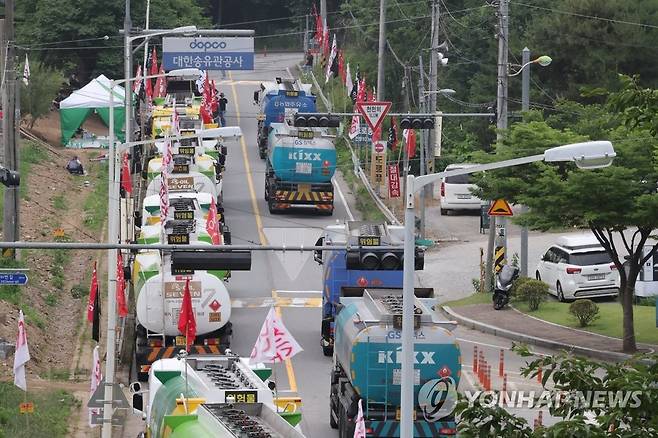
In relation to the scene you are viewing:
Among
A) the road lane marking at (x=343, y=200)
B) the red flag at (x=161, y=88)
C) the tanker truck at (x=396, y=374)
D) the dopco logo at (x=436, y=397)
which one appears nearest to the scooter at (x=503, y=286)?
the road lane marking at (x=343, y=200)

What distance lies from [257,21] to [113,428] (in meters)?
84.4

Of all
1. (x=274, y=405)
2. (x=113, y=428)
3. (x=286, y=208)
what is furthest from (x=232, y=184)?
(x=274, y=405)

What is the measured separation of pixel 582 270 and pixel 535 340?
5.28 metres

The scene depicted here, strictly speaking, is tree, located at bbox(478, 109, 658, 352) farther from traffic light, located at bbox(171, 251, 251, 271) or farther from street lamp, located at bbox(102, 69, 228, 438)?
traffic light, located at bbox(171, 251, 251, 271)

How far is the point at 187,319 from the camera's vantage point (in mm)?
33000

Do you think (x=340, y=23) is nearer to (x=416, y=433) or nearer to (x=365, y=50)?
(x=365, y=50)

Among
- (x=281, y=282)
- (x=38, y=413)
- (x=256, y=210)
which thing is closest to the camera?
(x=38, y=413)

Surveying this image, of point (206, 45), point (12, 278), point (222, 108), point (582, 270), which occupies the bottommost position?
point (582, 270)

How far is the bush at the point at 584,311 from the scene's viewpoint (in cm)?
4003

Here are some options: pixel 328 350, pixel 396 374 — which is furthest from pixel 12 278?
pixel 328 350

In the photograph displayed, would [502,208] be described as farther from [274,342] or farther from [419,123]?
[274,342]

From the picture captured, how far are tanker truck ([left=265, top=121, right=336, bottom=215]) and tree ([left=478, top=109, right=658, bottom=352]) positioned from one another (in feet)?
48.7

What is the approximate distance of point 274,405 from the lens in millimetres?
23109

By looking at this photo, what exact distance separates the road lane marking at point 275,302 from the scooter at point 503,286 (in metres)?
4.83
